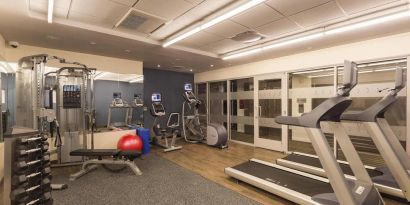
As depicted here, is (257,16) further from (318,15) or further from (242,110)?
(242,110)

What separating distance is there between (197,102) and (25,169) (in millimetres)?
4477

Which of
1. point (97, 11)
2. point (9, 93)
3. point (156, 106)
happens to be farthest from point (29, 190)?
point (156, 106)

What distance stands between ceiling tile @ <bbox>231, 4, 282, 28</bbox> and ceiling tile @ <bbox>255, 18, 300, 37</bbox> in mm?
158

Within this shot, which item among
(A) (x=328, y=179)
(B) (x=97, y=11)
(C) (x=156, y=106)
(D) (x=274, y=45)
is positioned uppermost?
(B) (x=97, y=11)

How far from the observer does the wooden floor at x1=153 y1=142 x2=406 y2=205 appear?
2922 millimetres

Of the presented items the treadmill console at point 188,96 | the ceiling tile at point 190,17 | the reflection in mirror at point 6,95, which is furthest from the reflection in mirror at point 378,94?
the reflection in mirror at point 6,95

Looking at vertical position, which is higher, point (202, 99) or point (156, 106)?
point (202, 99)

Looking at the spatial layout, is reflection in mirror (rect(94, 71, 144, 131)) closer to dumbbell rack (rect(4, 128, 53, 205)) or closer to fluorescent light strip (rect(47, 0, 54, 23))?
fluorescent light strip (rect(47, 0, 54, 23))

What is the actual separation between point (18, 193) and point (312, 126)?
2.73 metres

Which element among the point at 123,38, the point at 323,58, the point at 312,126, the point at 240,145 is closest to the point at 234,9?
the point at 312,126

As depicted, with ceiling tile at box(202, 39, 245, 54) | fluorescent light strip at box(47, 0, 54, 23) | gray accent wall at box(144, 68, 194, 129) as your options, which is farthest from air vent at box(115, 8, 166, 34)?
gray accent wall at box(144, 68, 194, 129)

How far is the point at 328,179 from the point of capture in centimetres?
232

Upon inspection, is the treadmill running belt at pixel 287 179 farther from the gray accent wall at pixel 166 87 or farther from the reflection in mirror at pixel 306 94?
the gray accent wall at pixel 166 87

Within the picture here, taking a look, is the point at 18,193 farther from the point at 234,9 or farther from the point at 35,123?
the point at 234,9
